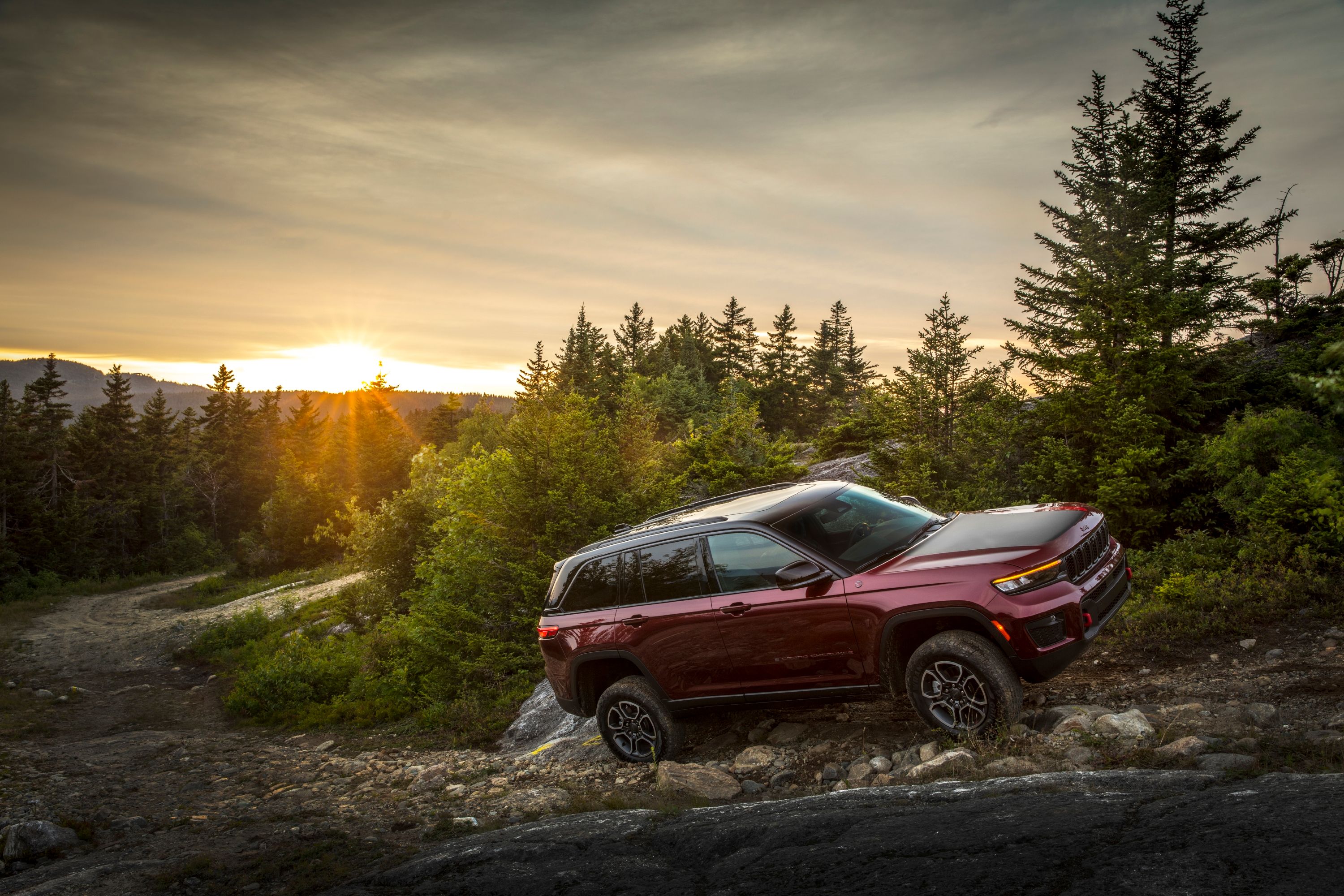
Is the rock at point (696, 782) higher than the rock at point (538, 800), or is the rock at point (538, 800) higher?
the rock at point (696, 782)

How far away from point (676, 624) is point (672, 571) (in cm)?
45

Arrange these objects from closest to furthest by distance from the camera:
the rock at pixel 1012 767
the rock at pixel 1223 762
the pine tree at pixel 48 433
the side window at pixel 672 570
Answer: the rock at pixel 1223 762 → the rock at pixel 1012 767 → the side window at pixel 672 570 → the pine tree at pixel 48 433

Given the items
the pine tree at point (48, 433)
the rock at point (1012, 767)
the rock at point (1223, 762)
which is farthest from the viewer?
the pine tree at point (48, 433)

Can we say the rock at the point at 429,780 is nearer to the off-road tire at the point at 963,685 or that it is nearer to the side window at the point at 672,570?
the side window at the point at 672,570

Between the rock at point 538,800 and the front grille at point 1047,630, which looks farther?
the rock at point 538,800

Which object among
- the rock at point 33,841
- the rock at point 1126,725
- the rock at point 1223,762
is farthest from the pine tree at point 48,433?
the rock at point 1223,762

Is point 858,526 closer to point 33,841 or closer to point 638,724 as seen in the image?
point 638,724

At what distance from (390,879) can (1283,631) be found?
7525mm

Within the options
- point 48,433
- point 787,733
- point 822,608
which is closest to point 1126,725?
point 822,608

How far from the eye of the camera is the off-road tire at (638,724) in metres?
6.30

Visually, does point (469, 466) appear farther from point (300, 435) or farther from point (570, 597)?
point (300, 435)

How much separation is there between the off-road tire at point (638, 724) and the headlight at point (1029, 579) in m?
3.03

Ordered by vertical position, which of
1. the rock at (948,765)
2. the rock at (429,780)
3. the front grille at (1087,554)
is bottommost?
the rock at (429,780)

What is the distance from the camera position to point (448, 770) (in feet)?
25.2
